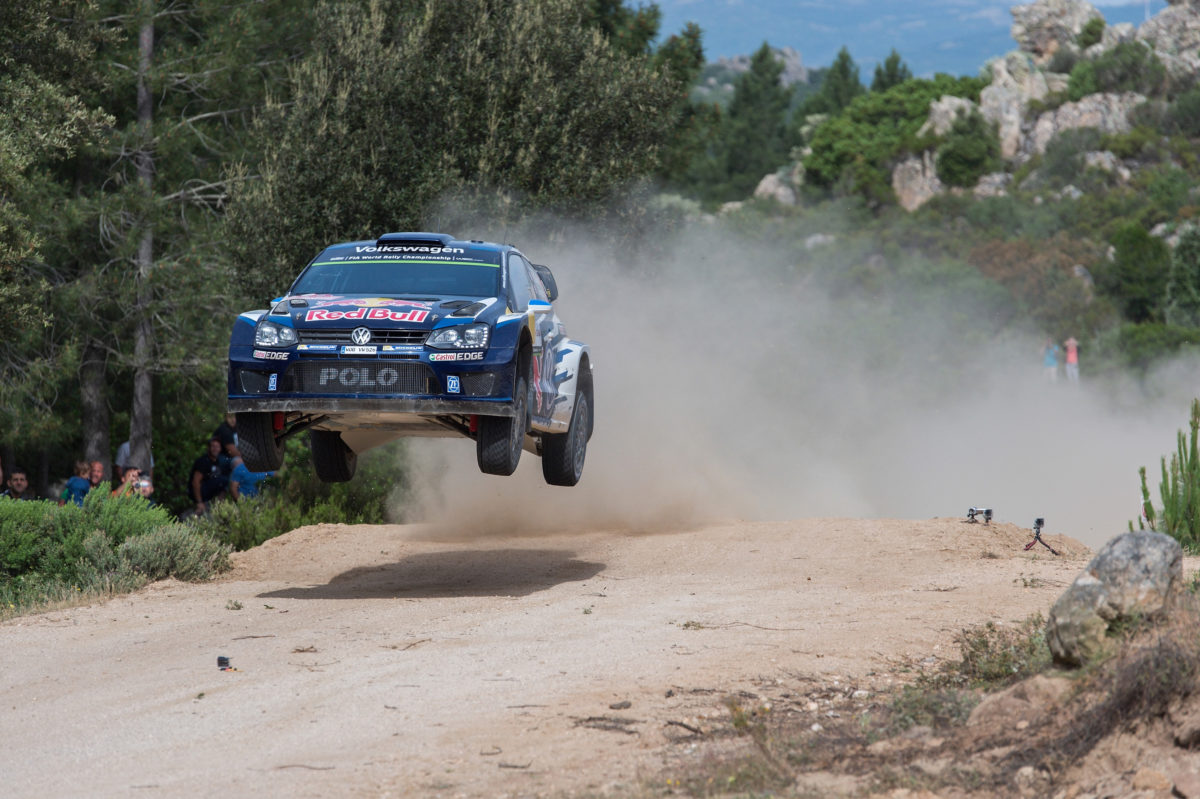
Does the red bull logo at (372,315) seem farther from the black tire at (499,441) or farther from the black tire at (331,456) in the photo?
the black tire at (331,456)

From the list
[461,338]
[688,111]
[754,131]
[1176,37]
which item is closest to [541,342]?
[461,338]

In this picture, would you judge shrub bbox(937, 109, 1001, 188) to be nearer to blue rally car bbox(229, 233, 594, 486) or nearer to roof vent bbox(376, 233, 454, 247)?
roof vent bbox(376, 233, 454, 247)

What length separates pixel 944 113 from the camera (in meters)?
93.4

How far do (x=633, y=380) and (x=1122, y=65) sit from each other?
86.3 metres

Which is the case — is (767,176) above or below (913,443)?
above

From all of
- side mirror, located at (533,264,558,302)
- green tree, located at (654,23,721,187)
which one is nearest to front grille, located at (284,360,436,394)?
side mirror, located at (533,264,558,302)

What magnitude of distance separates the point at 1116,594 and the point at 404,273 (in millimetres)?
6407

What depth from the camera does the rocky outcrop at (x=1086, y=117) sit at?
288 ft

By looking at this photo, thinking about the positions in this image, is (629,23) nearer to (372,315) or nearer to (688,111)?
(688,111)

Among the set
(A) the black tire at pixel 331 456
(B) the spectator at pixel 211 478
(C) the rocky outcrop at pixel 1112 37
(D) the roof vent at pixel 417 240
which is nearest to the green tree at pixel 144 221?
(B) the spectator at pixel 211 478

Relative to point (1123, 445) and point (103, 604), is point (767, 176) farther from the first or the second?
point (103, 604)

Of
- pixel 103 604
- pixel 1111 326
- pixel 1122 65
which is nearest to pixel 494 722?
pixel 103 604

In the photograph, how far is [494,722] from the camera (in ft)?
23.8

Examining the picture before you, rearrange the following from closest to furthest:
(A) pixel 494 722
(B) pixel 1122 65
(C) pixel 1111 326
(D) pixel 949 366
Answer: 1. (A) pixel 494 722
2. (D) pixel 949 366
3. (C) pixel 1111 326
4. (B) pixel 1122 65
